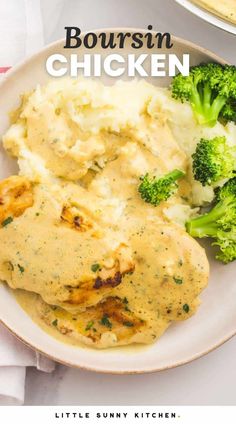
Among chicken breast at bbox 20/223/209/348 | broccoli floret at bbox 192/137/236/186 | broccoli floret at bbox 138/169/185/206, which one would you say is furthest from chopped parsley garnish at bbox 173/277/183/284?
broccoli floret at bbox 192/137/236/186

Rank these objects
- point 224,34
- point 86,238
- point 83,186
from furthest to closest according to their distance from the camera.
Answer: point 224,34, point 83,186, point 86,238

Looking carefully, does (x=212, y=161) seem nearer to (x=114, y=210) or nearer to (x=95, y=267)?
(x=114, y=210)

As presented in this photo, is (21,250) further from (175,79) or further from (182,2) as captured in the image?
(182,2)

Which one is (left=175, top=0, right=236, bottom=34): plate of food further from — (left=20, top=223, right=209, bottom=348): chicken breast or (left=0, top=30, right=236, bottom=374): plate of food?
(left=20, top=223, right=209, bottom=348): chicken breast

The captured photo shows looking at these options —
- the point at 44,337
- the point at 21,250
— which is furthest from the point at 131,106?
the point at 44,337

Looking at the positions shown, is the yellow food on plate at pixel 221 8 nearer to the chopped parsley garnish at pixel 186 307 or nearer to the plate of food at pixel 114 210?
the plate of food at pixel 114 210

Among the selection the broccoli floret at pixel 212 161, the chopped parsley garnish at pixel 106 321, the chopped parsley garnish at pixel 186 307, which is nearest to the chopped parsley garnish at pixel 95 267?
the chopped parsley garnish at pixel 106 321
